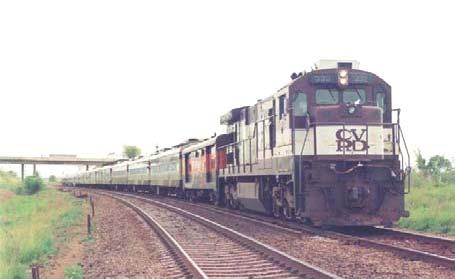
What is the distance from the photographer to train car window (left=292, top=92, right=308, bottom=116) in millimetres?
14883

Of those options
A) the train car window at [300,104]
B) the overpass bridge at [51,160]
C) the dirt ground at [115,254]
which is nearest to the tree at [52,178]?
the overpass bridge at [51,160]

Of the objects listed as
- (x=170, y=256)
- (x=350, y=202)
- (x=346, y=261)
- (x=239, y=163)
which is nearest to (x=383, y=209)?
(x=350, y=202)

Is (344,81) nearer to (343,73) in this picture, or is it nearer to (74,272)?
(343,73)

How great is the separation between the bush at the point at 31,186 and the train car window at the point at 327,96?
169 ft

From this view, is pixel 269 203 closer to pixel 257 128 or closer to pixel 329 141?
pixel 257 128

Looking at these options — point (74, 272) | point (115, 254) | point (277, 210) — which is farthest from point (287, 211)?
point (74, 272)

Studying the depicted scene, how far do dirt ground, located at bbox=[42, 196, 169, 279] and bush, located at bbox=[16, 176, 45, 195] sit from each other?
4565 centimetres

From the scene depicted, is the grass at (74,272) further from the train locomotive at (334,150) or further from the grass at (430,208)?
the grass at (430,208)

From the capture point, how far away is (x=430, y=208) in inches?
741

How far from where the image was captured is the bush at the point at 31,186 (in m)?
61.8

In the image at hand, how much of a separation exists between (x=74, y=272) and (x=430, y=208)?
12.4 meters

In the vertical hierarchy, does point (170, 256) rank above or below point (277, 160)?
below

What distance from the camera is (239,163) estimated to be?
20641 mm

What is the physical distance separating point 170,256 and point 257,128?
7900mm
